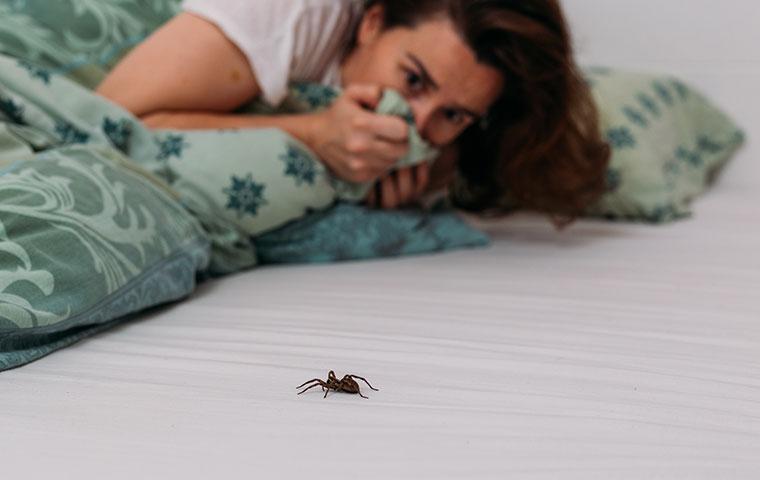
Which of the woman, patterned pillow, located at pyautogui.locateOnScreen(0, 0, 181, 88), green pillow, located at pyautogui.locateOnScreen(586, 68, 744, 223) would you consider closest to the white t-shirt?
the woman

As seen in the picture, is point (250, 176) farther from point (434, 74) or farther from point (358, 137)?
point (434, 74)

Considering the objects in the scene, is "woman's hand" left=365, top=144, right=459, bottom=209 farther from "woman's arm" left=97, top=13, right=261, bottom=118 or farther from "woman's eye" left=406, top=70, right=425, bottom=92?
"woman's arm" left=97, top=13, right=261, bottom=118

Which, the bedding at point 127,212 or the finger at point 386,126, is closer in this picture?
the bedding at point 127,212

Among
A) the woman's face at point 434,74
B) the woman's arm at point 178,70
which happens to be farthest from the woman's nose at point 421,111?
the woman's arm at point 178,70

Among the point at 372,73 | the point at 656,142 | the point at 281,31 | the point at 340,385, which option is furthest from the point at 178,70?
the point at 656,142

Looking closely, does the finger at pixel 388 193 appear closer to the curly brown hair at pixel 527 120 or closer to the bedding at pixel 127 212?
the bedding at pixel 127 212

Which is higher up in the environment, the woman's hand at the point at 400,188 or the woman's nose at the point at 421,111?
the woman's nose at the point at 421,111

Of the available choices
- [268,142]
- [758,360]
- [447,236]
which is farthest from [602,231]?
[758,360]
